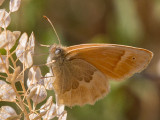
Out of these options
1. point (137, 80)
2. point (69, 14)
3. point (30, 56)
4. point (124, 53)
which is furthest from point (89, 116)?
point (30, 56)

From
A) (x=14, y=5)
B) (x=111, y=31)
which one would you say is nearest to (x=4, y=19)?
(x=14, y=5)

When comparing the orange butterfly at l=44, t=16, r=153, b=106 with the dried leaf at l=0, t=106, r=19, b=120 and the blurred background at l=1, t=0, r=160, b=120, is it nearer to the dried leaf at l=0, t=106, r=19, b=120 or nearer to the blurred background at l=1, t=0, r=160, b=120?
the dried leaf at l=0, t=106, r=19, b=120

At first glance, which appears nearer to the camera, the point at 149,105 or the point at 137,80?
the point at 137,80

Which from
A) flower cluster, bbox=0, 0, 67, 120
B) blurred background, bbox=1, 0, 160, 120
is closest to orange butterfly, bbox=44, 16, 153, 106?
flower cluster, bbox=0, 0, 67, 120

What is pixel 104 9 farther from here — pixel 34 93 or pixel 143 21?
pixel 34 93

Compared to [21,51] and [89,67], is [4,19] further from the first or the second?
[89,67]

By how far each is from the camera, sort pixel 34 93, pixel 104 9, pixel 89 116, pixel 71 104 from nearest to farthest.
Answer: pixel 34 93, pixel 71 104, pixel 89 116, pixel 104 9
